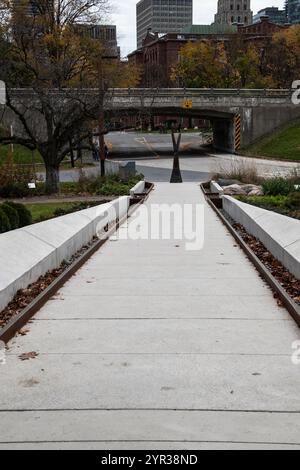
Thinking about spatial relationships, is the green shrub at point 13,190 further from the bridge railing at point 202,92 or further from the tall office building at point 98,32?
the bridge railing at point 202,92

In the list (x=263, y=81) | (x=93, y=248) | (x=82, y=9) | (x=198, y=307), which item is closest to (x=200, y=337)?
(x=198, y=307)

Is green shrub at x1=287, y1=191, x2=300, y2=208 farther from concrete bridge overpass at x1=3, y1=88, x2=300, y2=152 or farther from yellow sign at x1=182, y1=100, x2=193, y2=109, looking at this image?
yellow sign at x1=182, y1=100, x2=193, y2=109

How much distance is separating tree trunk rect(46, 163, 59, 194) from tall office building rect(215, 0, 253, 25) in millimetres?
177261

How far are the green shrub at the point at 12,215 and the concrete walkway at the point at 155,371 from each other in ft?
17.1

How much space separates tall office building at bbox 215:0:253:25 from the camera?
643ft

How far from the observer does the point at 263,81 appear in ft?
271

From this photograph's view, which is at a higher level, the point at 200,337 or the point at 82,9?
the point at 82,9

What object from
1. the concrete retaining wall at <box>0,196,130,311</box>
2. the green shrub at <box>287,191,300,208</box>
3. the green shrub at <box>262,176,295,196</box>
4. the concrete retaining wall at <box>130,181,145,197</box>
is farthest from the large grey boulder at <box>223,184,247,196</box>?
the concrete retaining wall at <box>0,196,130,311</box>

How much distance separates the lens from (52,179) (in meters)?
29.9

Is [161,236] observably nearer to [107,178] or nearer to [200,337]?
[200,337]

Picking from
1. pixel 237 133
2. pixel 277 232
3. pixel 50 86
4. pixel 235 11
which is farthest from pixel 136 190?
pixel 235 11
